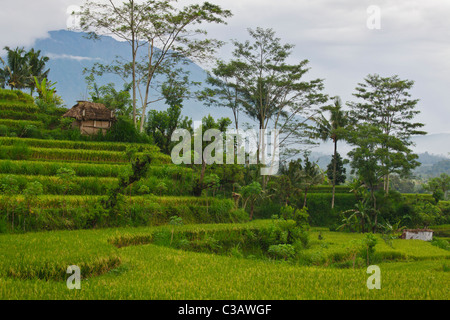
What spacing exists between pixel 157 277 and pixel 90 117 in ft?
49.8

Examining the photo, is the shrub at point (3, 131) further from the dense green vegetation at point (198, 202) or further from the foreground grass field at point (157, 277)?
the foreground grass field at point (157, 277)

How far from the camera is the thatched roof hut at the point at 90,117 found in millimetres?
19639

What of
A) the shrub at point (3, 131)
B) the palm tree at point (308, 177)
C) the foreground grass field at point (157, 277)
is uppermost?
the shrub at point (3, 131)

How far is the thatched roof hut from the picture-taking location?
64.4 ft

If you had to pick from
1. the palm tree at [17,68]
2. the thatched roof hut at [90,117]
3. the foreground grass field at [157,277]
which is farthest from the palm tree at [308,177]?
the palm tree at [17,68]

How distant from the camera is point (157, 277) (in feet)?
20.5

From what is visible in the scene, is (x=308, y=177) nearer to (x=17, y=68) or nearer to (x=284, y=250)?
(x=284, y=250)

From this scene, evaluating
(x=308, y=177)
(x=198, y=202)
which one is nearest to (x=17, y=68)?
(x=308, y=177)

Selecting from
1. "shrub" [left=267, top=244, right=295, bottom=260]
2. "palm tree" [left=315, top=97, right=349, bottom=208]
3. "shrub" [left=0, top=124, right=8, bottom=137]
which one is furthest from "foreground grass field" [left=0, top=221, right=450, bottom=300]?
"palm tree" [left=315, top=97, right=349, bottom=208]

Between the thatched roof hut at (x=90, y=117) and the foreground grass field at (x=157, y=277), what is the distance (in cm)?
1143

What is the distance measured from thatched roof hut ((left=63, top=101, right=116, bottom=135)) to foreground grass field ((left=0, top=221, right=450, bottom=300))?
37.5ft

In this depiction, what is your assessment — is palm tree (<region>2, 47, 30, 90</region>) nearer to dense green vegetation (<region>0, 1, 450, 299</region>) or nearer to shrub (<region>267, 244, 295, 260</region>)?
Answer: dense green vegetation (<region>0, 1, 450, 299</region>)

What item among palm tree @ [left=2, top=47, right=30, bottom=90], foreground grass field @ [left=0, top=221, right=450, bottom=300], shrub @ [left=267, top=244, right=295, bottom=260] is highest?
palm tree @ [left=2, top=47, right=30, bottom=90]
